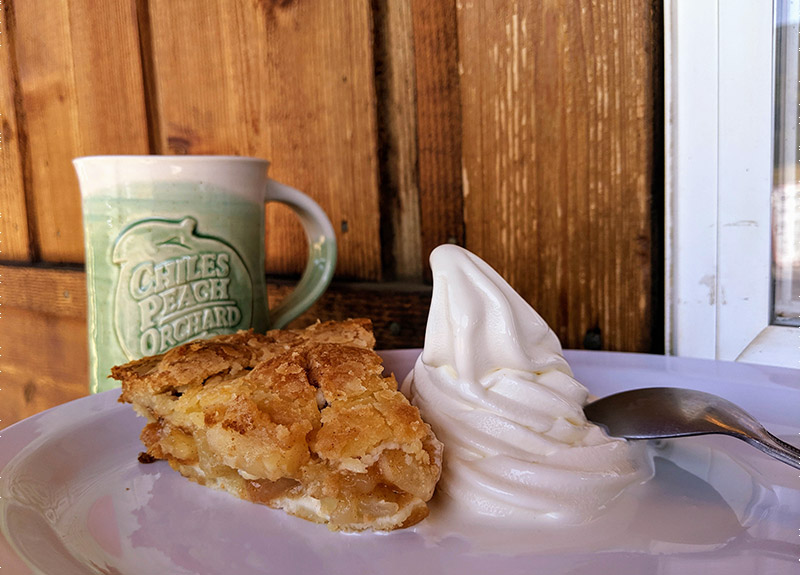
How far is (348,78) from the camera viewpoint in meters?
1.16

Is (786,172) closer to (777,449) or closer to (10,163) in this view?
(777,449)

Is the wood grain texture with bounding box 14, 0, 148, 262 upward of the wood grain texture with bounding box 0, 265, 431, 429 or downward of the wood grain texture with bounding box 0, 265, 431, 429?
upward

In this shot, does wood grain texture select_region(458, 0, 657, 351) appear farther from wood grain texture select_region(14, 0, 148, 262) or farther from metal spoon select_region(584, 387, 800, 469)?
wood grain texture select_region(14, 0, 148, 262)

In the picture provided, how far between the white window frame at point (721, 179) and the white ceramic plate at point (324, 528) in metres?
0.19

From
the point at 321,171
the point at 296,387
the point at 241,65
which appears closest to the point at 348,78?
the point at 321,171

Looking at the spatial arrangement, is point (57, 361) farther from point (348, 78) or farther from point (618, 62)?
point (618, 62)

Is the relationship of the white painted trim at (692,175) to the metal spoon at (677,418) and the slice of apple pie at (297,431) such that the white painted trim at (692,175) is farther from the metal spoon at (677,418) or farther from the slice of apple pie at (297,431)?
the slice of apple pie at (297,431)

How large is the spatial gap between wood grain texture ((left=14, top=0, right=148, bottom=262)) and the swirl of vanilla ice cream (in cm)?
111

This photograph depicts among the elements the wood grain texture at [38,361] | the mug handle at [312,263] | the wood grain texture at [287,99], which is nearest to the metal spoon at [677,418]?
the mug handle at [312,263]

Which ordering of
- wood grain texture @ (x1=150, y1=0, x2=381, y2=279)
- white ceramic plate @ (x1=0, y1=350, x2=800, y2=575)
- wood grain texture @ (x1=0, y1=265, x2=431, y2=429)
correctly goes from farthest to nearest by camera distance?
wood grain texture @ (x1=0, y1=265, x2=431, y2=429) → wood grain texture @ (x1=150, y1=0, x2=381, y2=279) → white ceramic plate @ (x1=0, y1=350, x2=800, y2=575)

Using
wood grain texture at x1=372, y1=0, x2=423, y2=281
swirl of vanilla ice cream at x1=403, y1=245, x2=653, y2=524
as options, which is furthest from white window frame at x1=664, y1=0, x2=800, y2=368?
wood grain texture at x1=372, y1=0, x2=423, y2=281

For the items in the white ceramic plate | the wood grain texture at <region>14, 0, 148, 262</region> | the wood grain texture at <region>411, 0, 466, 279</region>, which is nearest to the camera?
the white ceramic plate

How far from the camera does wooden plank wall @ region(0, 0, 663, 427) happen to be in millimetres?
906

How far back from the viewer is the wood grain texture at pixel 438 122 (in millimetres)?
1040
